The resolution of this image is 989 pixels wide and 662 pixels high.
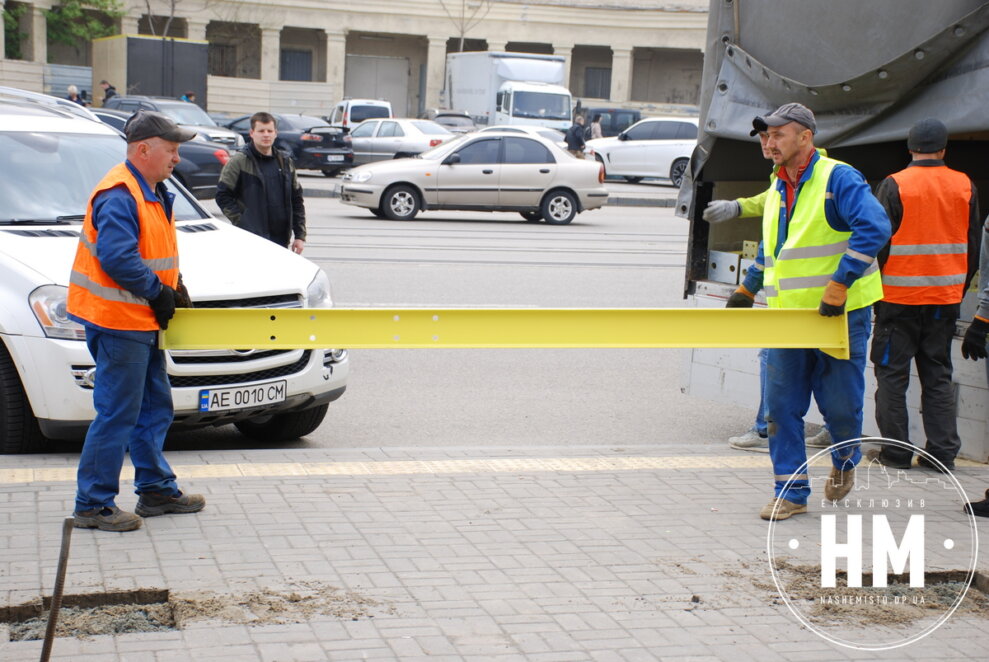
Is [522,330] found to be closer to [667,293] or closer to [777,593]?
[777,593]

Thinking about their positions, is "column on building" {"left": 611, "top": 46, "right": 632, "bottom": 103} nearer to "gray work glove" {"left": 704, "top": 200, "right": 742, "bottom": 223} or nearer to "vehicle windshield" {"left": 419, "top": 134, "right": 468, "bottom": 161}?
"vehicle windshield" {"left": 419, "top": 134, "right": 468, "bottom": 161}

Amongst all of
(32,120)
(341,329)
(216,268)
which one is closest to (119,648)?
(341,329)

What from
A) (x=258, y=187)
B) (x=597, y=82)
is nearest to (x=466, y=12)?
(x=597, y=82)

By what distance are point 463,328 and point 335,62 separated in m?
53.2

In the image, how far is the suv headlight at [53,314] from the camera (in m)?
5.81

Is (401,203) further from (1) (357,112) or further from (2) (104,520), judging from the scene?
(1) (357,112)

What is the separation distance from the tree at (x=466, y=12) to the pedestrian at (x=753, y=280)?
2027 inches

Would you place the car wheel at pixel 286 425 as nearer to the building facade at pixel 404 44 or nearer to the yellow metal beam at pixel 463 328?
the yellow metal beam at pixel 463 328

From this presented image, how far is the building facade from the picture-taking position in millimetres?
53938

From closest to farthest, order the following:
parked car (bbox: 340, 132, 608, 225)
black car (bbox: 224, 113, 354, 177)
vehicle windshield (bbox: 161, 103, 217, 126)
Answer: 1. parked car (bbox: 340, 132, 608, 225)
2. vehicle windshield (bbox: 161, 103, 217, 126)
3. black car (bbox: 224, 113, 354, 177)

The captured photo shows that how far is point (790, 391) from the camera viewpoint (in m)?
5.38

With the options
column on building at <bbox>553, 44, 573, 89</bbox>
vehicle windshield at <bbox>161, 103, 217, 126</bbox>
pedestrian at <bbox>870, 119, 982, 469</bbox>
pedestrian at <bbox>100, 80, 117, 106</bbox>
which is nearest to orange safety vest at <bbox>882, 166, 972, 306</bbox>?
pedestrian at <bbox>870, 119, 982, 469</bbox>

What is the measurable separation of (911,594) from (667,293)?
8.82 m

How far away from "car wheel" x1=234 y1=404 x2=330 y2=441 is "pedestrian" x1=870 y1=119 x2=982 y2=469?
3213 millimetres
